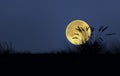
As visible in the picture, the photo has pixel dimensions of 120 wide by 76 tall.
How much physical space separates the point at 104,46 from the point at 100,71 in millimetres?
3852

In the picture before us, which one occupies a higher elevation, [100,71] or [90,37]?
[90,37]

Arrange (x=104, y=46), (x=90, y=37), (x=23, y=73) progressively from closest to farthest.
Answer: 1. (x=23, y=73)
2. (x=104, y=46)
3. (x=90, y=37)

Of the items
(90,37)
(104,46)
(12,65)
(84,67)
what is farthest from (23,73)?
(90,37)

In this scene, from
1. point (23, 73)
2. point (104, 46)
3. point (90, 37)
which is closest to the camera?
point (23, 73)

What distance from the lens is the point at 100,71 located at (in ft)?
15.3

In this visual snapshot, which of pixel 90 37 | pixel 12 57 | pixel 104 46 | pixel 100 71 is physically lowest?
pixel 100 71

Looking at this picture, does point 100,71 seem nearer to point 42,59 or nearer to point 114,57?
point 114,57

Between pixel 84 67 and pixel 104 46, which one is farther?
pixel 104 46

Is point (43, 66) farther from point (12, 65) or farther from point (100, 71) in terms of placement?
point (100, 71)

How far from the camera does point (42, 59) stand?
4.82 m

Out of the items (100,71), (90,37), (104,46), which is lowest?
(100,71)

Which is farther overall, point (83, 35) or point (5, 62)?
point (83, 35)

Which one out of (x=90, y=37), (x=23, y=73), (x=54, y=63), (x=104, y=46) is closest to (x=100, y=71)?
(x=54, y=63)

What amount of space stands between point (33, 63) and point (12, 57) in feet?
0.85
